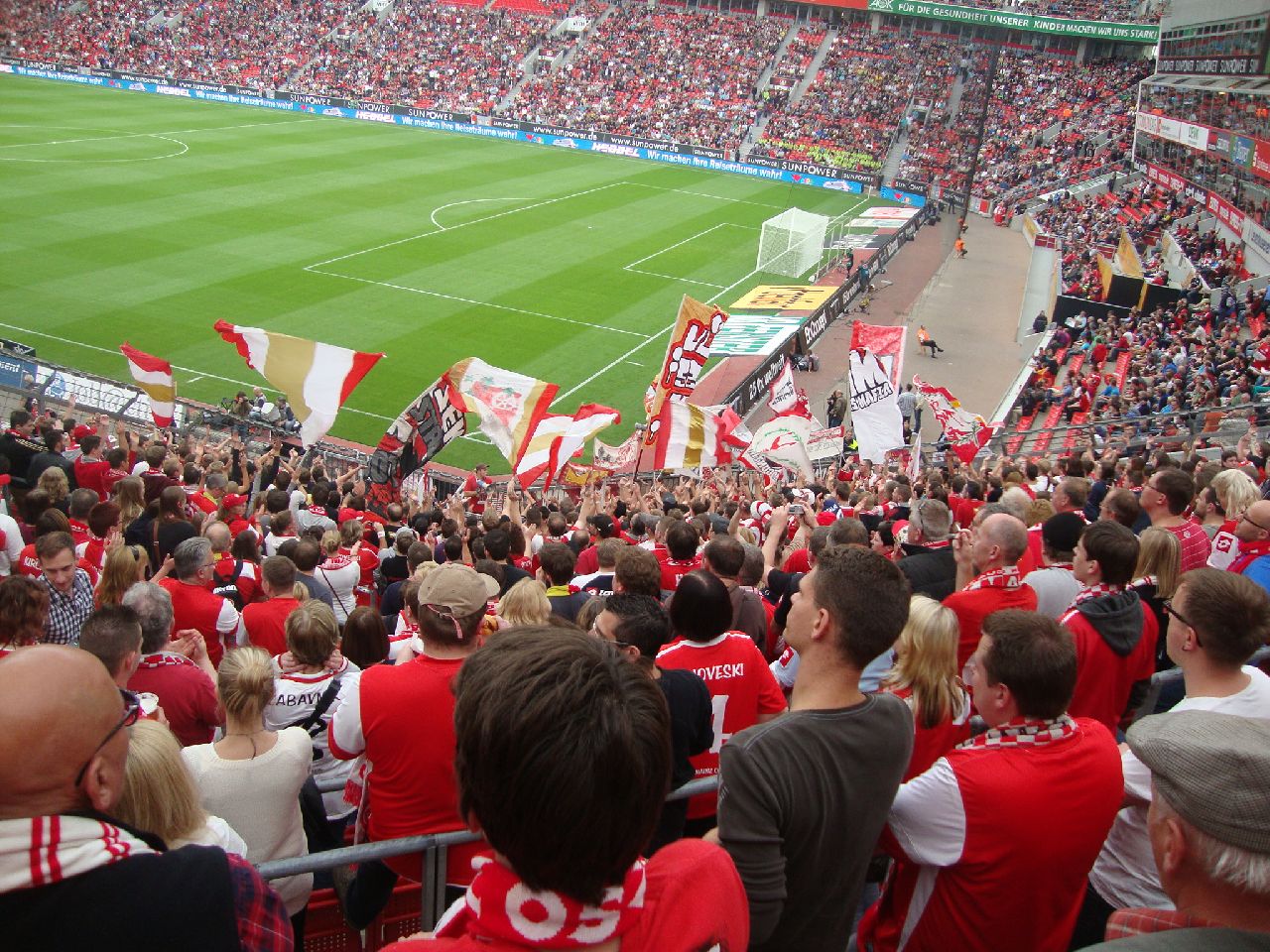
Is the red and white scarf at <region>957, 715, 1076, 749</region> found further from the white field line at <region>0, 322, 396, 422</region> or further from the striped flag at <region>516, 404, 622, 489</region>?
the white field line at <region>0, 322, 396, 422</region>

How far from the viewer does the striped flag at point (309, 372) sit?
1442 cm

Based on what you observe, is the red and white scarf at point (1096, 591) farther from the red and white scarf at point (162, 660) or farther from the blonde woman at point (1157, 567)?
the red and white scarf at point (162, 660)

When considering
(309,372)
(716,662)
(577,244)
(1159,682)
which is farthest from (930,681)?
(577,244)

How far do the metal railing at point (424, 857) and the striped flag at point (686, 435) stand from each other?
1270 cm

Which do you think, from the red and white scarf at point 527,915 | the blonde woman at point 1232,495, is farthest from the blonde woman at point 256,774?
the blonde woman at point 1232,495

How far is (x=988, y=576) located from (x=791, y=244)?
33731 mm

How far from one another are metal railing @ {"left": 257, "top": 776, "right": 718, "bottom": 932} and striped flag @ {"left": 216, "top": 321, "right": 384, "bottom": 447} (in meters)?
11.7

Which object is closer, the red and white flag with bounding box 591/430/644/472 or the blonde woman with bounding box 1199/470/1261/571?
the blonde woman with bounding box 1199/470/1261/571

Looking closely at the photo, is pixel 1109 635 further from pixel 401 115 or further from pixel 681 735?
pixel 401 115

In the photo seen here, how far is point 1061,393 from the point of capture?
25516mm

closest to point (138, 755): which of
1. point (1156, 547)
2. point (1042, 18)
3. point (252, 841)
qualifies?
point (252, 841)

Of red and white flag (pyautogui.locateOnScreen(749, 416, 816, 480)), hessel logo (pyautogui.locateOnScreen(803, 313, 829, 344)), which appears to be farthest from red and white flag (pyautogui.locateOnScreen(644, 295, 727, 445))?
hessel logo (pyautogui.locateOnScreen(803, 313, 829, 344))

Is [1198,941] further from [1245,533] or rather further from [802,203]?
[802,203]

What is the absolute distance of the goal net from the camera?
122 feet
